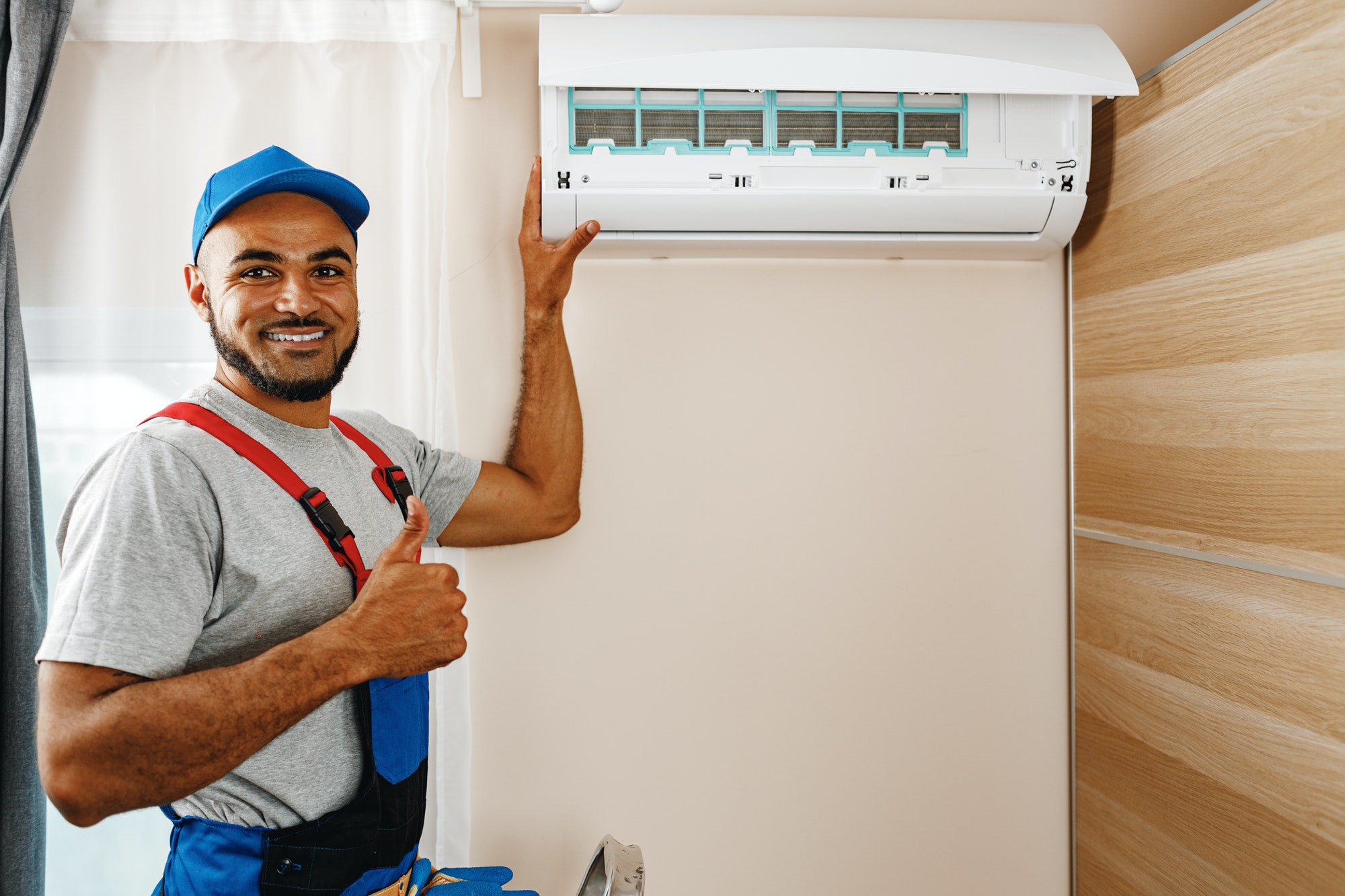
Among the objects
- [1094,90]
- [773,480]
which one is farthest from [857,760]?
[1094,90]

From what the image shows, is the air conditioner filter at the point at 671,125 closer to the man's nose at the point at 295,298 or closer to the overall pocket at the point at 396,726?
the man's nose at the point at 295,298

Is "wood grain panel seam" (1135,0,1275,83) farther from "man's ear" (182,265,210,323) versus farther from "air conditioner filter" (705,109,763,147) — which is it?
"man's ear" (182,265,210,323)

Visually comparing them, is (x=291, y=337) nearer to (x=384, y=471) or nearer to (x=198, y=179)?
(x=384, y=471)

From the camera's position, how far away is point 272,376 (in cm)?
108

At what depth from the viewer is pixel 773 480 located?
150 centimetres

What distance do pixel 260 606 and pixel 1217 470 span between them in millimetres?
1322

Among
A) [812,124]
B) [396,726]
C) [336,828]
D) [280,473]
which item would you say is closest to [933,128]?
[812,124]

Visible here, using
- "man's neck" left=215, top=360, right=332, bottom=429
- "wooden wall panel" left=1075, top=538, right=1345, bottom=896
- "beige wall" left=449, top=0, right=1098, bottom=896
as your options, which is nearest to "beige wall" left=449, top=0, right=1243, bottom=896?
"beige wall" left=449, top=0, right=1098, bottom=896

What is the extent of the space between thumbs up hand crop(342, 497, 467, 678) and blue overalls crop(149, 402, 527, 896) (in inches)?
2.8

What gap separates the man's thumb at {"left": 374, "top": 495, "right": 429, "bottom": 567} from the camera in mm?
1029

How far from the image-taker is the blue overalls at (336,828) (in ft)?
3.19

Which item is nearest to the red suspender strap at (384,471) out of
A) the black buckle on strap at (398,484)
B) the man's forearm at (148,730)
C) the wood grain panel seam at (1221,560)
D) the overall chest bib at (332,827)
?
the black buckle on strap at (398,484)

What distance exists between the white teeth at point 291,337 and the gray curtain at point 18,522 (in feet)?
1.95

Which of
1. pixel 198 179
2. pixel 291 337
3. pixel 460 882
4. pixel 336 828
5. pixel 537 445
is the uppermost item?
pixel 198 179
